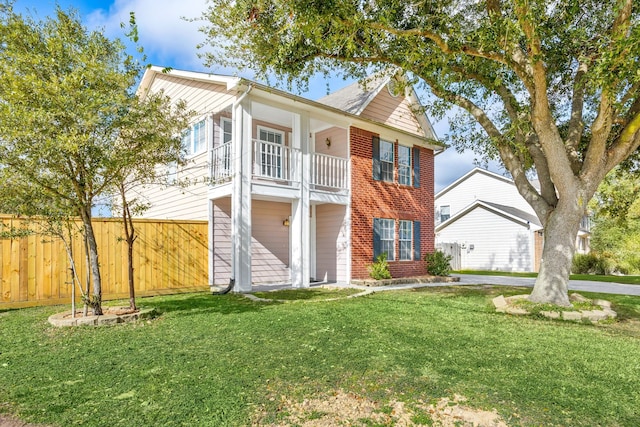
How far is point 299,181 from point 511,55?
6.16 meters

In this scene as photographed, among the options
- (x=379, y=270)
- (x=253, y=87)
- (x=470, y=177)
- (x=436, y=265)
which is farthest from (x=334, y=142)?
(x=470, y=177)

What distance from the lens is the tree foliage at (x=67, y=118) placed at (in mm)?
5180

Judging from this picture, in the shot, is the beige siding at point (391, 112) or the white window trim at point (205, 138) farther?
the beige siding at point (391, 112)

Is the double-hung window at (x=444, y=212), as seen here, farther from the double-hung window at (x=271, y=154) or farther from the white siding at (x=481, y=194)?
the double-hung window at (x=271, y=154)

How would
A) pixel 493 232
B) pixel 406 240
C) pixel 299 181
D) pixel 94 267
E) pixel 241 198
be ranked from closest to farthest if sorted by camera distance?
pixel 94 267, pixel 241 198, pixel 299 181, pixel 406 240, pixel 493 232

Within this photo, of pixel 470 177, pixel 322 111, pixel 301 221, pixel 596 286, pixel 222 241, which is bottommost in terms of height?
pixel 596 286

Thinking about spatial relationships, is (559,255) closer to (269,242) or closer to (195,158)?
(269,242)

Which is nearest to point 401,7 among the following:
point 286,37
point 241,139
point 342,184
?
point 286,37

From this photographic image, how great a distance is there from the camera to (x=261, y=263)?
12.6 metres

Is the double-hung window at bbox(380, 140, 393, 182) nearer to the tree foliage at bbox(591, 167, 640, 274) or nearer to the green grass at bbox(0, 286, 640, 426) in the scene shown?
the green grass at bbox(0, 286, 640, 426)

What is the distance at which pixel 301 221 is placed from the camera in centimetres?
1118

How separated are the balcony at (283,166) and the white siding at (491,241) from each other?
14.9 metres

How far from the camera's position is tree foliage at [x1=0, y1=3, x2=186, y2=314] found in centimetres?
518

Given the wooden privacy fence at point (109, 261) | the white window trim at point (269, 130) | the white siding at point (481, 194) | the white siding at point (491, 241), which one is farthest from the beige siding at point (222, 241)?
the white siding at point (481, 194)
